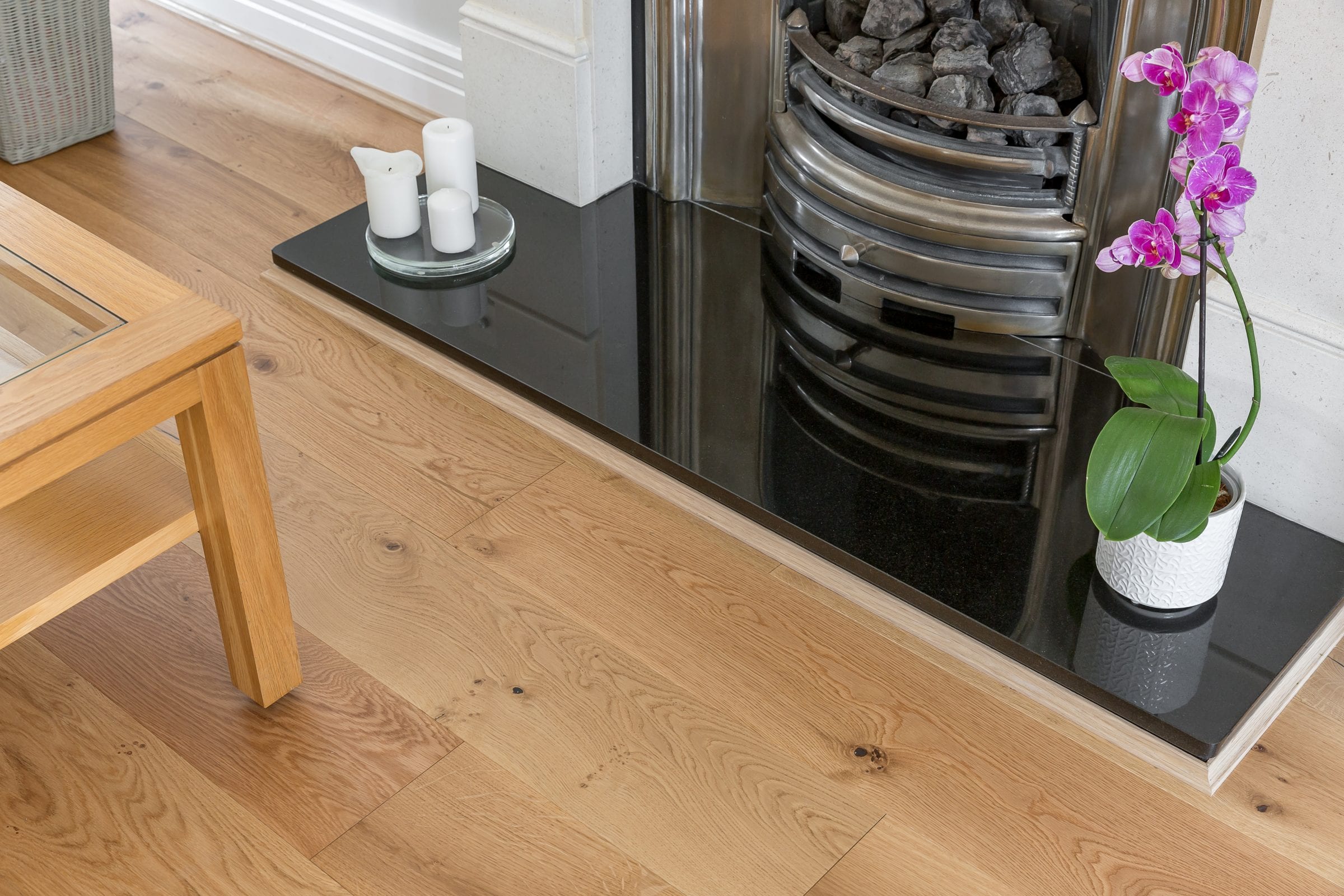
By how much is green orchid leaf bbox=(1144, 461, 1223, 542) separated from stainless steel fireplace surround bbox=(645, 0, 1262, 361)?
37cm

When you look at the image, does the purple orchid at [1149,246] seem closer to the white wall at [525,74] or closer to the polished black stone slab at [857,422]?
the polished black stone slab at [857,422]

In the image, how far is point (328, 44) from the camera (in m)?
2.78

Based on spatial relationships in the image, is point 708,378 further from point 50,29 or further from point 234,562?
point 50,29

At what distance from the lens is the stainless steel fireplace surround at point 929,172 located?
1.75 metres

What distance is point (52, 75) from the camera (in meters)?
2.45

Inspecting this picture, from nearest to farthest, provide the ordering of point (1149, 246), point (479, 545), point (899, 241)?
point (1149, 246) < point (479, 545) < point (899, 241)

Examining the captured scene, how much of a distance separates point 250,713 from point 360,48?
5.50 ft

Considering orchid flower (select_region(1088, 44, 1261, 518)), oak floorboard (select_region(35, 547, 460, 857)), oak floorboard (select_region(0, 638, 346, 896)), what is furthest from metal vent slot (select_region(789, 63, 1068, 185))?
oak floorboard (select_region(0, 638, 346, 896))

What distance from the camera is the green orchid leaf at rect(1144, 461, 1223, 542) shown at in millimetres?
1424

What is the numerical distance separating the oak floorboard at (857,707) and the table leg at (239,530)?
32 cm

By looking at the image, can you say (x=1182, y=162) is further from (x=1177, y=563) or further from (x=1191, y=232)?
(x=1177, y=563)

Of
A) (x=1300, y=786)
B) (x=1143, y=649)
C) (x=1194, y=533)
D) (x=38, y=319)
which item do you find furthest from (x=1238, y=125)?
(x=38, y=319)

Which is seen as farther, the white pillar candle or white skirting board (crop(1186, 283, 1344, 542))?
the white pillar candle

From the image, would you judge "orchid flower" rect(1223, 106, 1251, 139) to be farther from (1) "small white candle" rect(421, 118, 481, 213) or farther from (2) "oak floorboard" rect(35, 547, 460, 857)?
(1) "small white candle" rect(421, 118, 481, 213)
